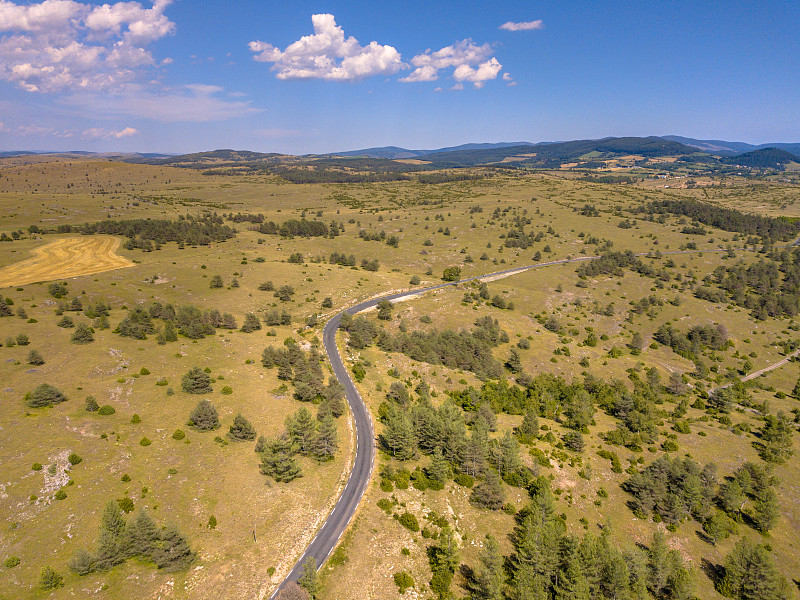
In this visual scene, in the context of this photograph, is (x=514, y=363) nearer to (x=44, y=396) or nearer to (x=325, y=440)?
(x=325, y=440)

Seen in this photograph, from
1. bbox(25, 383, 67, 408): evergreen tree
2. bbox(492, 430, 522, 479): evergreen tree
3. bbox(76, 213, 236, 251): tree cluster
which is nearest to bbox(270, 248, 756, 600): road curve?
bbox(492, 430, 522, 479): evergreen tree

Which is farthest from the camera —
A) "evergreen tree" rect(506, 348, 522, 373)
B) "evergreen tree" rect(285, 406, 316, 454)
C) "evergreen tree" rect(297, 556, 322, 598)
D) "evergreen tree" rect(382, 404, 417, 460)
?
"evergreen tree" rect(506, 348, 522, 373)

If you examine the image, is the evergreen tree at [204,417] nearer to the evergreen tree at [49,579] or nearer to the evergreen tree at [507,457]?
the evergreen tree at [49,579]

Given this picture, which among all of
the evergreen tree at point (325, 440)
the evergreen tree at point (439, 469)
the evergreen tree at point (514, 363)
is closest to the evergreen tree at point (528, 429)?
the evergreen tree at point (439, 469)

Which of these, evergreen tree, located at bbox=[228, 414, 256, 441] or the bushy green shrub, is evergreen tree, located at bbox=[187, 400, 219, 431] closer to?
evergreen tree, located at bbox=[228, 414, 256, 441]

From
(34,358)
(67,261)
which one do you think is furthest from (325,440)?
(67,261)
